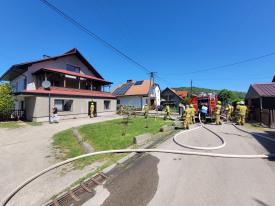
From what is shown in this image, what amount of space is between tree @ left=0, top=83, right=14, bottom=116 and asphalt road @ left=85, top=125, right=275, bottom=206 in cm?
1665

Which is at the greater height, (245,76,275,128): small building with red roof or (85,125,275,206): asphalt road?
(245,76,275,128): small building with red roof

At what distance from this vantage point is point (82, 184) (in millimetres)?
4117

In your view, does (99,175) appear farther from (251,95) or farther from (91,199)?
(251,95)

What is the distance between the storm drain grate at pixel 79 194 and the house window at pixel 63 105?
53.3 feet

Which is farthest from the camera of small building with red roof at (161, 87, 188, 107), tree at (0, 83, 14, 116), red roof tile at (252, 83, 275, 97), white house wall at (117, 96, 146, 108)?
small building with red roof at (161, 87, 188, 107)

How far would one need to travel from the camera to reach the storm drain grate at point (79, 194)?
3.46 metres

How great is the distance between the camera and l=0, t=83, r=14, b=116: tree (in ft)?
54.4

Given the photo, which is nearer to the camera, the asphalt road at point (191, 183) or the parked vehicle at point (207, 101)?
the asphalt road at point (191, 183)

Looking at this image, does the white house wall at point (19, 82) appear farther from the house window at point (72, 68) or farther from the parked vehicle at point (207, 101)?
the parked vehicle at point (207, 101)

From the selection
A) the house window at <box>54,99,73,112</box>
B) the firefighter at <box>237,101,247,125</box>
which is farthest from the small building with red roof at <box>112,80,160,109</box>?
the firefighter at <box>237,101,247,125</box>

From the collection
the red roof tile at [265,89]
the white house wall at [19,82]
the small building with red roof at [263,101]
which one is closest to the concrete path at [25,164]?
the white house wall at [19,82]

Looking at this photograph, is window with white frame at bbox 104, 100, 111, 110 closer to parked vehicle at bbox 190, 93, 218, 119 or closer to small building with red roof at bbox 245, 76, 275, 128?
parked vehicle at bbox 190, 93, 218, 119

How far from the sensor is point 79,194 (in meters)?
3.76

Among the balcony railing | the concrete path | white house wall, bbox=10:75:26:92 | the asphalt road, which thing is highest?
white house wall, bbox=10:75:26:92
